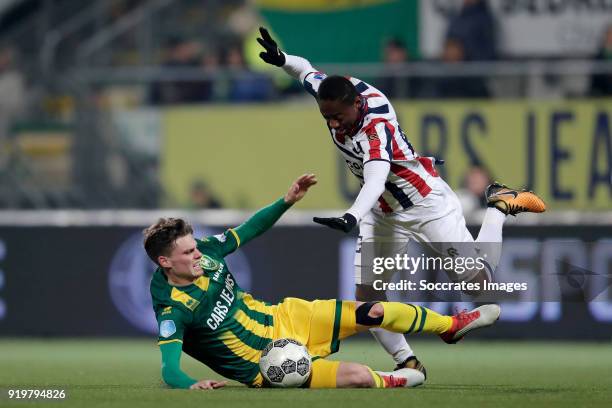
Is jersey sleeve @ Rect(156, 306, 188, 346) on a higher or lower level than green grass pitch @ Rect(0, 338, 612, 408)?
higher

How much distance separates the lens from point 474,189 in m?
15.1

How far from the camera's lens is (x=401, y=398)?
795 cm

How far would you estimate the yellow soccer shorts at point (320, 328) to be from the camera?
862 centimetres

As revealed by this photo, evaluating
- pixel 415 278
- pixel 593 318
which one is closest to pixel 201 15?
pixel 593 318

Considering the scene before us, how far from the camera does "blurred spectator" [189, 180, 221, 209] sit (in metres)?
15.6

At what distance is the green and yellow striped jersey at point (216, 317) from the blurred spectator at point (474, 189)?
648 centimetres

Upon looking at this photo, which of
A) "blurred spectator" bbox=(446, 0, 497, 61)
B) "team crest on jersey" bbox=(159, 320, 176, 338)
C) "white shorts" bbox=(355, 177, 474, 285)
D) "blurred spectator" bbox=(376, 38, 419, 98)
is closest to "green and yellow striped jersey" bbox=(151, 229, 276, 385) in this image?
"team crest on jersey" bbox=(159, 320, 176, 338)

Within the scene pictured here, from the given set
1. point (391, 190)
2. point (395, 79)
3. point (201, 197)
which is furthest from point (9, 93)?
point (391, 190)

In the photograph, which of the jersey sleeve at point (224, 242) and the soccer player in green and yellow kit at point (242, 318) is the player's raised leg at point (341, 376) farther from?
the jersey sleeve at point (224, 242)

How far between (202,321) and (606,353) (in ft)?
20.5

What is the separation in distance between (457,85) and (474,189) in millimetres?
1314

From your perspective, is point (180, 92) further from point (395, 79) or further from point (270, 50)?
point (270, 50)

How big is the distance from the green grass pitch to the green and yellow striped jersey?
0.79ft

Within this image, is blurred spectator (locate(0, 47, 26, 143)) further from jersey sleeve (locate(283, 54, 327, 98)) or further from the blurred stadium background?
jersey sleeve (locate(283, 54, 327, 98))
